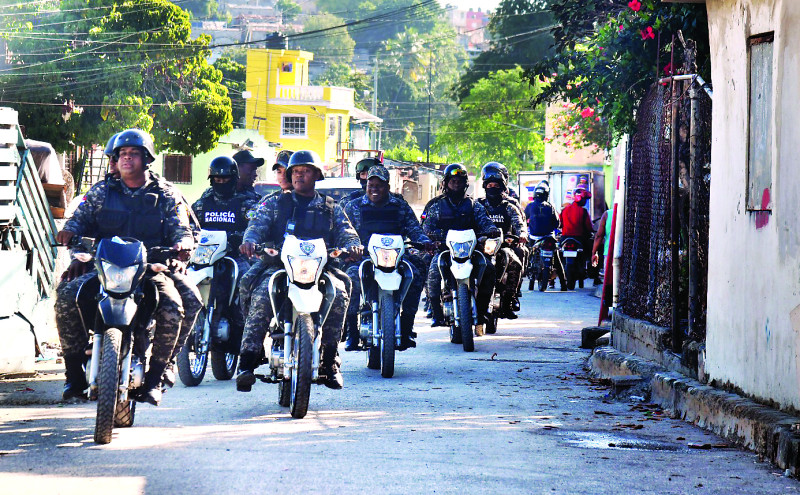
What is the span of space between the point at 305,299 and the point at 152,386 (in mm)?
1188

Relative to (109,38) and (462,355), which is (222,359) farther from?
(109,38)

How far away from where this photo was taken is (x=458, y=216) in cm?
1373

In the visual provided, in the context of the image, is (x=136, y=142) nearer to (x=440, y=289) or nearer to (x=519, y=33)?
(x=440, y=289)

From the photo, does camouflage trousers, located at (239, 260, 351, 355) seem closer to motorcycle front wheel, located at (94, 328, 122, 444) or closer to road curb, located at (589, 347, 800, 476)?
motorcycle front wheel, located at (94, 328, 122, 444)

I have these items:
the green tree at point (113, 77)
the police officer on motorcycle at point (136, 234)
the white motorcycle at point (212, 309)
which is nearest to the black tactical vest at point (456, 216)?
the white motorcycle at point (212, 309)

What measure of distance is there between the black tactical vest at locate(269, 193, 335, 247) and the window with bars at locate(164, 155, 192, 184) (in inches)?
2272

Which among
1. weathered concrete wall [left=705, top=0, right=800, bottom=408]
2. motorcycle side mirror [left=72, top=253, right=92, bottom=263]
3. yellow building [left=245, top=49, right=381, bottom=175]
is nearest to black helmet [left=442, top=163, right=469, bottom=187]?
weathered concrete wall [left=705, top=0, right=800, bottom=408]

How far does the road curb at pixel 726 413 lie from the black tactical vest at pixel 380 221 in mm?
2448

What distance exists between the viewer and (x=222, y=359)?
1056 centimetres

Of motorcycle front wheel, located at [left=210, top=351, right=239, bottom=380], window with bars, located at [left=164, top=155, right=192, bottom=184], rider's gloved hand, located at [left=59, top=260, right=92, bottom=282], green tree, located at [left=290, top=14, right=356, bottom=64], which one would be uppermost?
green tree, located at [left=290, top=14, right=356, bottom=64]

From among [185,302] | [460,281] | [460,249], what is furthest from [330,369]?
[460,249]

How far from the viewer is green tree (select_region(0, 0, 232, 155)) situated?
4581cm

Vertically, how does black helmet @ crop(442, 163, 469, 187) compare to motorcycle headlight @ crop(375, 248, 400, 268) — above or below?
above

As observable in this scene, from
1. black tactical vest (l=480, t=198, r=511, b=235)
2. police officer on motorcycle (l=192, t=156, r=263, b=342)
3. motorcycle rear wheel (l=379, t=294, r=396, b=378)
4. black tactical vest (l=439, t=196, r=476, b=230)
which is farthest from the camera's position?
black tactical vest (l=480, t=198, r=511, b=235)
